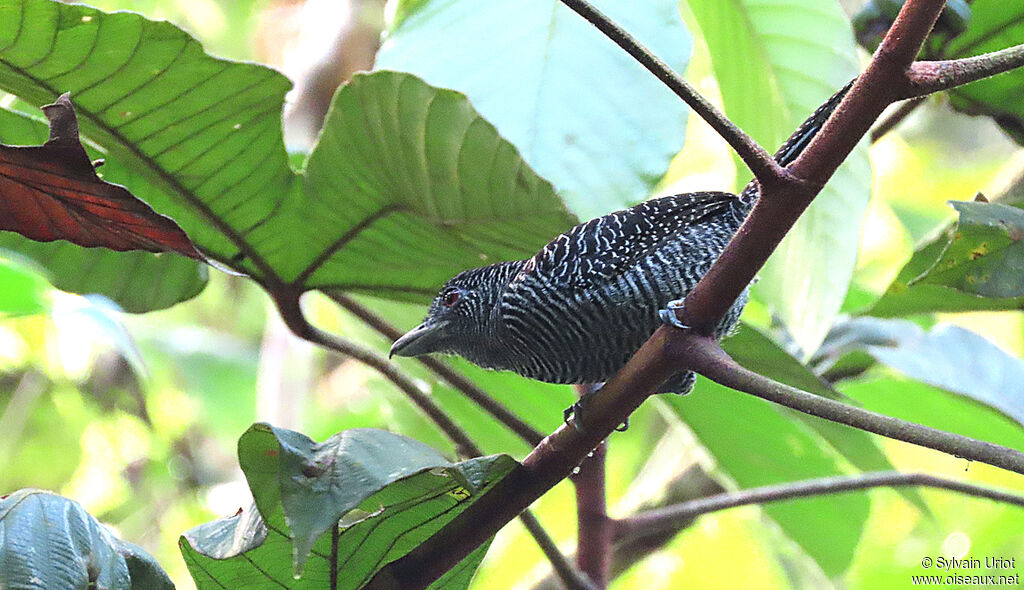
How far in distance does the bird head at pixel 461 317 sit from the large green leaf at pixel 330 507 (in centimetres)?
45

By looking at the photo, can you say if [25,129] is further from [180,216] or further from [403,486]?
[403,486]

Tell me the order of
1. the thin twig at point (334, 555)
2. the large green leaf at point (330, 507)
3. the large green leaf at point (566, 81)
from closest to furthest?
the large green leaf at point (330, 507), the thin twig at point (334, 555), the large green leaf at point (566, 81)

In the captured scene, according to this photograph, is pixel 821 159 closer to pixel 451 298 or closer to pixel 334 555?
pixel 334 555

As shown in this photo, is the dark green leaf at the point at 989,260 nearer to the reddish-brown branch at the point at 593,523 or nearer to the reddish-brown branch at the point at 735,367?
the reddish-brown branch at the point at 735,367

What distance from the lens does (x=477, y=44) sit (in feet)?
4.71

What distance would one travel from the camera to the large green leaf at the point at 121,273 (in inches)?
53.9

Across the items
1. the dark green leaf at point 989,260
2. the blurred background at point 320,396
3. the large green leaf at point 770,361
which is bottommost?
the blurred background at point 320,396

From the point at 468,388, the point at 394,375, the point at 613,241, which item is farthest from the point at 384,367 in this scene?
the point at 613,241

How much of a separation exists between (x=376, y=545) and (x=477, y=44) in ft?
2.51

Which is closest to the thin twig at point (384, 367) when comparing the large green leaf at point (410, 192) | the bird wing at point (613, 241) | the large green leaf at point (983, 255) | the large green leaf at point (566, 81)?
the large green leaf at point (410, 192)

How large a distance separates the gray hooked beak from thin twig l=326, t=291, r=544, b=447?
0.04 metres

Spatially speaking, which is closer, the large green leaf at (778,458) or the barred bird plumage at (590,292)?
the barred bird plumage at (590,292)

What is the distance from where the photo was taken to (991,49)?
63.7 inches

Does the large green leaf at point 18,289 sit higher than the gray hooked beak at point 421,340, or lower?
higher
